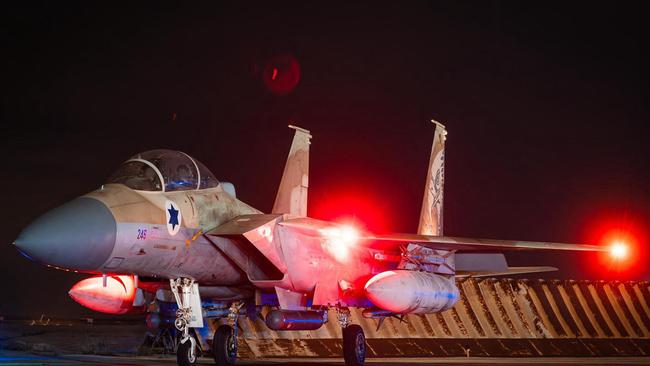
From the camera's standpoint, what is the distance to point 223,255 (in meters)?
12.0

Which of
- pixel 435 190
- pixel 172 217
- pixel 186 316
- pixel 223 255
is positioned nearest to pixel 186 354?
pixel 186 316

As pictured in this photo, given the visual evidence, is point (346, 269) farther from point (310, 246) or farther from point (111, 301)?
point (111, 301)

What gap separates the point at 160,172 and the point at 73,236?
2.09 m

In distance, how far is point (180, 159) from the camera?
11.5m

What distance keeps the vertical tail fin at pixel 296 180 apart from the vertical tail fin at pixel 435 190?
3485 mm

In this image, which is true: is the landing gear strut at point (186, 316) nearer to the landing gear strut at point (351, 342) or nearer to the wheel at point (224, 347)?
the wheel at point (224, 347)

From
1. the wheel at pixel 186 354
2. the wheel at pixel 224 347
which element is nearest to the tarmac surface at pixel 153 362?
the wheel at pixel 224 347

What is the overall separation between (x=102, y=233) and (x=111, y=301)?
3.33m

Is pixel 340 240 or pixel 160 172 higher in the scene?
pixel 160 172

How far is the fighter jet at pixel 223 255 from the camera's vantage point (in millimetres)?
9836

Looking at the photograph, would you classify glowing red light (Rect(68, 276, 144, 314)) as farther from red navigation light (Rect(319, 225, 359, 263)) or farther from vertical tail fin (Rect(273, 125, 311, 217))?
vertical tail fin (Rect(273, 125, 311, 217))

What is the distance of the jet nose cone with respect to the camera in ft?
29.8

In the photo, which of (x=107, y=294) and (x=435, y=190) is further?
(x=435, y=190)

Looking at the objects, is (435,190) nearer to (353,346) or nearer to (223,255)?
(353,346)
